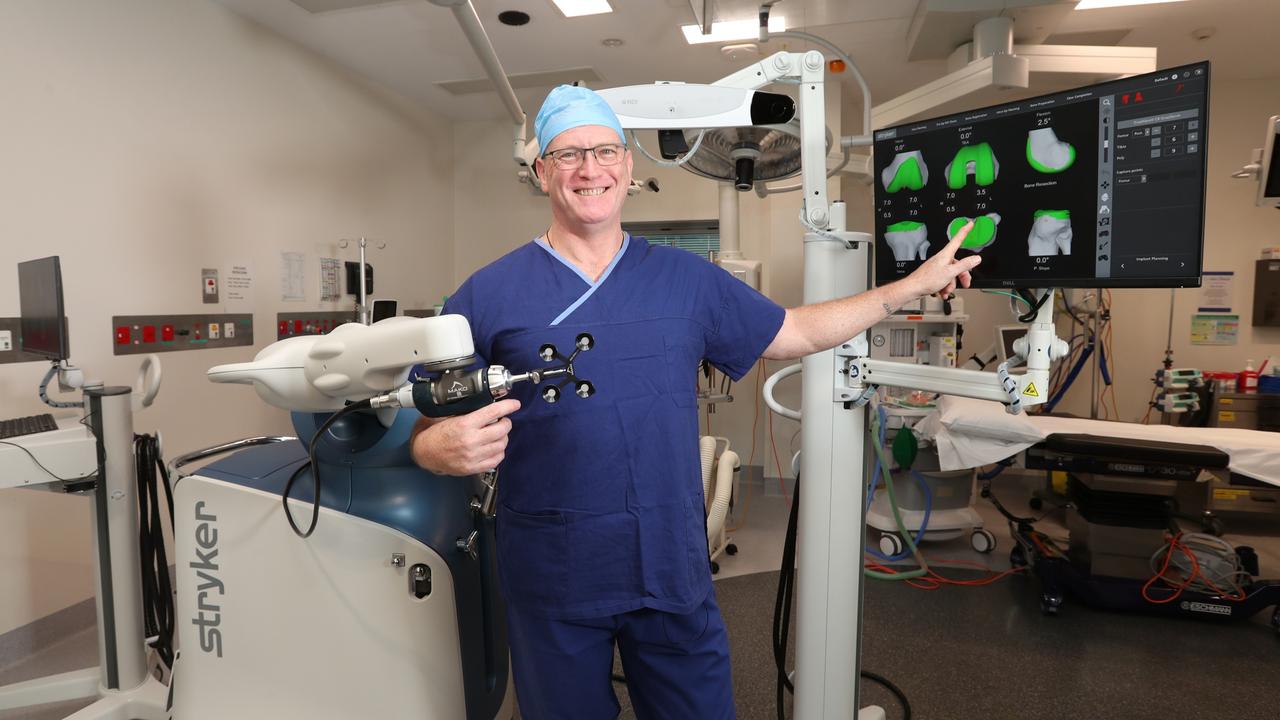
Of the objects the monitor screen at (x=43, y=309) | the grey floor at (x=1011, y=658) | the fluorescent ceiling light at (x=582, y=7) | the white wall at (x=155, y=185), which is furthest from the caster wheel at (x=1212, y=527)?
the white wall at (x=155, y=185)

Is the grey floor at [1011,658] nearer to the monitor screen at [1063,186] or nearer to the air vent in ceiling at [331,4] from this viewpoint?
the monitor screen at [1063,186]

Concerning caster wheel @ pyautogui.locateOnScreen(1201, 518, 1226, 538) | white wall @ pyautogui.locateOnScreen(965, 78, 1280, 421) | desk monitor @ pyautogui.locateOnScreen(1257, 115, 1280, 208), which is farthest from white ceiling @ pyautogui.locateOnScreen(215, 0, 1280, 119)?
caster wheel @ pyautogui.locateOnScreen(1201, 518, 1226, 538)

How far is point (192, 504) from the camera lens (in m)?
1.25

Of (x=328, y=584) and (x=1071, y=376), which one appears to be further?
(x=1071, y=376)

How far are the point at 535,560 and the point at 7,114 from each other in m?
2.53

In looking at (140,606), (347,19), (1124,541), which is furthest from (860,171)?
(140,606)

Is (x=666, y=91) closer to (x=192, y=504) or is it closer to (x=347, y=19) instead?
(x=192, y=504)

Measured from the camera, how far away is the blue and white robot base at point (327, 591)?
4.00ft

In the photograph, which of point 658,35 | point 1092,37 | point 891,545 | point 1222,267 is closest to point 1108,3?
point 1092,37

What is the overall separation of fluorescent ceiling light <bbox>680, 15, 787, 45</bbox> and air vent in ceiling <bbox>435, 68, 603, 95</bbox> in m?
0.73

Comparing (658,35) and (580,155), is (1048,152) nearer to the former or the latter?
→ (580,155)

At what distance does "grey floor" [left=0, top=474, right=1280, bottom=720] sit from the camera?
2.10m

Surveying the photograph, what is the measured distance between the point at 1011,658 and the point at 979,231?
1767 millimetres

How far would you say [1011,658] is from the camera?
7.81 ft
